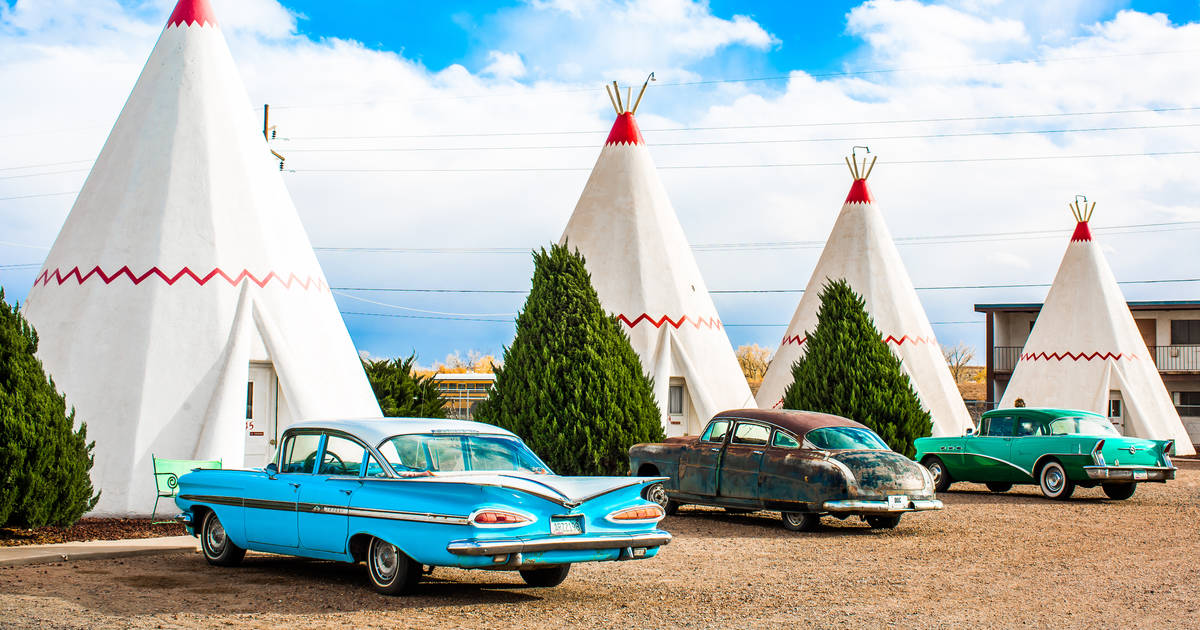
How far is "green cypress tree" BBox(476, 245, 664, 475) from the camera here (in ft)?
46.4

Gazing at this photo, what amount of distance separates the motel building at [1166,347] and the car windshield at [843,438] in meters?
25.6

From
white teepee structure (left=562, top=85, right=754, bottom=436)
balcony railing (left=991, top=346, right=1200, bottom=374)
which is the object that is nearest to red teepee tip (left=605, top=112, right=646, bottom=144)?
white teepee structure (left=562, top=85, right=754, bottom=436)

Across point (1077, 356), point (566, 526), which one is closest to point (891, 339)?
point (1077, 356)

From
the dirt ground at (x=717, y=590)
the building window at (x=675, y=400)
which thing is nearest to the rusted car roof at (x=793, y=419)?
the dirt ground at (x=717, y=590)

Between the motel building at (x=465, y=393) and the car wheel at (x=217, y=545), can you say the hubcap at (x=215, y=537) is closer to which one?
the car wheel at (x=217, y=545)

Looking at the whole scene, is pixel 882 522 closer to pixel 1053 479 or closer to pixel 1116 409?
pixel 1053 479

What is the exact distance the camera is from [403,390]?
1652 centimetres

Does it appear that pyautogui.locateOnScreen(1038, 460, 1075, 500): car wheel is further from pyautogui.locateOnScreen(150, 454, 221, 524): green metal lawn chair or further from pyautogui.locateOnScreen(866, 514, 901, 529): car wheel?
pyautogui.locateOnScreen(150, 454, 221, 524): green metal lawn chair

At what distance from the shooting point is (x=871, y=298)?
2425 centimetres

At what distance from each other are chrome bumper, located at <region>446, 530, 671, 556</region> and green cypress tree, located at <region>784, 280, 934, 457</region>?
10.4 m

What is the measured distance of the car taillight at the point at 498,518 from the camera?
6504 millimetres

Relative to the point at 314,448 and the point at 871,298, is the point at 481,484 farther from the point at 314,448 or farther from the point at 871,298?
the point at 871,298

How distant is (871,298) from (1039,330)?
6141 mm

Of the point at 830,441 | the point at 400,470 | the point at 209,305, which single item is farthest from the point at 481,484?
the point at 209,305
